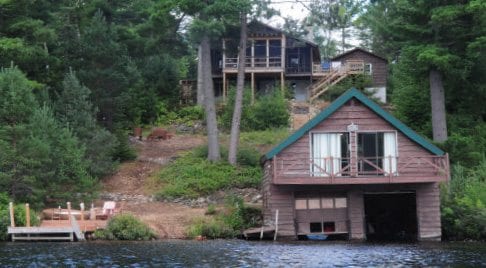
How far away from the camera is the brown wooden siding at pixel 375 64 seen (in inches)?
2534

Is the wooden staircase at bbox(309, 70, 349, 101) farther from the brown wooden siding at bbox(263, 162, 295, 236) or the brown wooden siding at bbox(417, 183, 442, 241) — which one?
the brown wooden siding at bbox(263, 162, 295, 236)

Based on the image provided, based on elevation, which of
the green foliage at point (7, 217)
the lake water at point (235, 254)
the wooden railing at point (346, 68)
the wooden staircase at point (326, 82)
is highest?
the wooden railing at point (346, 68)

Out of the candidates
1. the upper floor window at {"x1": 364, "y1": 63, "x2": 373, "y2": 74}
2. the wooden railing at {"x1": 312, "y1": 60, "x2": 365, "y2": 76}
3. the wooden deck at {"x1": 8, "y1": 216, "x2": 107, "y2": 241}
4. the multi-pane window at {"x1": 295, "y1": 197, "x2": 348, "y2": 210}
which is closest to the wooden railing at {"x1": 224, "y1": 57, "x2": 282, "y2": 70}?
the wooden railing at {"x1": 312, "y1": 60, "x2": 365, "y2": 76}

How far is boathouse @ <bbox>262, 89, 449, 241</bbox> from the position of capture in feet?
112

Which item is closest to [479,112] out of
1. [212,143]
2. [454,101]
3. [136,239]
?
[454,101]

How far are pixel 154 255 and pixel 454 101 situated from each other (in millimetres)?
25718

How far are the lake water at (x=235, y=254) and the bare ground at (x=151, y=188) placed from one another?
3.19 m

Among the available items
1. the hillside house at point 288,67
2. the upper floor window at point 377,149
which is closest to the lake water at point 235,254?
the upper floor window at point 377,149

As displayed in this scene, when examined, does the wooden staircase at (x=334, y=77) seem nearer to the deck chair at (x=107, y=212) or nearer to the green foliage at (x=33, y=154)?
the green foliage at (x=33, y=154)

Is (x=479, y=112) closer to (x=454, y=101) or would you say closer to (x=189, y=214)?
(x=454, y=101)

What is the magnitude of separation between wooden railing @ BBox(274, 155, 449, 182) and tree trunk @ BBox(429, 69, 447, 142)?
25.2ft

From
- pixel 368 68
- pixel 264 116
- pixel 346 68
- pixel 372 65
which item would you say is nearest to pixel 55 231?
pixel 264 116

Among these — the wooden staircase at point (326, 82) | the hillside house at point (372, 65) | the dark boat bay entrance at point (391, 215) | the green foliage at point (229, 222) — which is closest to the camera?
the green foliage at point (229, 222)

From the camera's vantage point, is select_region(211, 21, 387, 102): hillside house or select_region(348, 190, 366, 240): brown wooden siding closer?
select_region(348, 190, 366, 240): brown wooden siding
